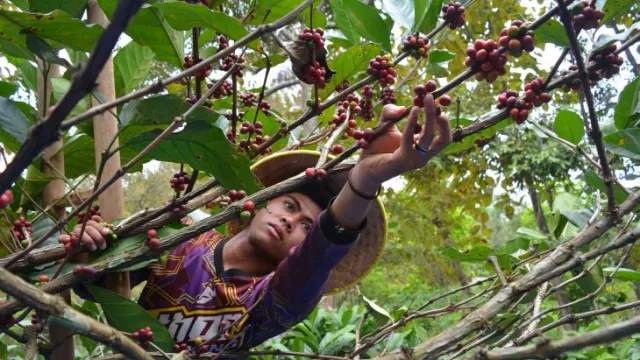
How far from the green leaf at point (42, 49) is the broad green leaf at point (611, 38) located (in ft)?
2.49

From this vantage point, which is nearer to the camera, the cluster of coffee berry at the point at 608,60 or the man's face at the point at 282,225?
the cluster of coffee berry at the point at 608,60

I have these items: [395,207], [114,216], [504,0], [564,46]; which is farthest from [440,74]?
[395,207]

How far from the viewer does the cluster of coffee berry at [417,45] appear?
988 millimetres

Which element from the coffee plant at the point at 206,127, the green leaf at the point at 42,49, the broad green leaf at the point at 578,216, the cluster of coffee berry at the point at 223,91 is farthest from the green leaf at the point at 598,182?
the green leaf at the point at 42,49

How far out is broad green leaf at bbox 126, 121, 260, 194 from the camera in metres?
0.86

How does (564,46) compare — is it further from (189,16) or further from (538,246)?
(538,246)

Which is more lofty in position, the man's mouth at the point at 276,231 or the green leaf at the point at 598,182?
the man's mouth at the point at 276,231

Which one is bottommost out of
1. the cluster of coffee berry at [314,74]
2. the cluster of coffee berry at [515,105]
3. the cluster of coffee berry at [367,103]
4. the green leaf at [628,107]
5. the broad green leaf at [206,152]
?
the green leaf at [628,107]

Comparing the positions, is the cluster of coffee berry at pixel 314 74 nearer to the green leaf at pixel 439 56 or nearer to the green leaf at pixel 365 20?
the green leaf at pixel 365 20

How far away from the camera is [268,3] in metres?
1.04

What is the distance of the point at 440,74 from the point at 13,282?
1.01 metres

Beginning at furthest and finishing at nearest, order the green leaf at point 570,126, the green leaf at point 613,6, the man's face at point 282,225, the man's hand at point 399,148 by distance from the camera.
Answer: the man's face at point 282,225 < the green leaf at point 570,126 < the green leaf at point 613,6 < the man's hand at point 399,148

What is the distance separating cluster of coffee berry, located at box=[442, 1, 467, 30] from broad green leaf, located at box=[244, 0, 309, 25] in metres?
0.27

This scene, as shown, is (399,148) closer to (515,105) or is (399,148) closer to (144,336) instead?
(515,105)
